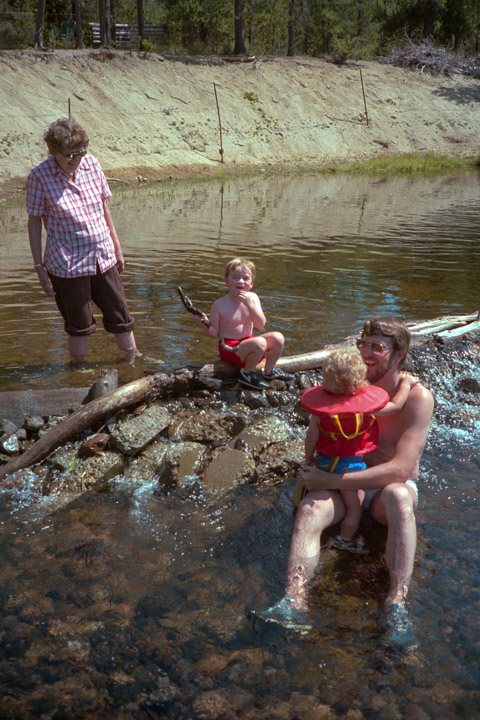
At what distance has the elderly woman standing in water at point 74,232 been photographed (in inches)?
209

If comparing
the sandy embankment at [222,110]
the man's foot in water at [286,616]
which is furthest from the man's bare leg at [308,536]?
the sandy embankment at [222,110]

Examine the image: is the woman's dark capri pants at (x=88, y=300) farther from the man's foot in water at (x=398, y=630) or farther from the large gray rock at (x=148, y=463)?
the man's foot in water at (x=398, y=630)

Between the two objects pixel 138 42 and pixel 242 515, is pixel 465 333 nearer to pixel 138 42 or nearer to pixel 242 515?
pixel 242 515

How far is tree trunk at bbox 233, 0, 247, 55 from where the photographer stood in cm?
3425

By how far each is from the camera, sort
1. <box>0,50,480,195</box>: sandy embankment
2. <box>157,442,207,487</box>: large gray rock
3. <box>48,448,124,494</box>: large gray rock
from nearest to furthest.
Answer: <box>48,448,124,494</box>: large gray rock < <box>157,442,207,487</box>: large gray rock < <box>0,50,480,195</box>: sandy embankment

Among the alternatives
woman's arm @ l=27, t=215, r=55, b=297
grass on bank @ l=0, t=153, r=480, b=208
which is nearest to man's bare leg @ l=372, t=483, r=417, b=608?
woman's arm @ l=27, t=215, r=55, b=297

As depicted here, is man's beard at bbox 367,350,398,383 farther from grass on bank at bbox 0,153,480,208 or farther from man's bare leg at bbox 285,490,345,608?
grass on bank at bbox 0,153,480,208

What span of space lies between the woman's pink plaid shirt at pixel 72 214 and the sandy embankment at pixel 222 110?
17.3m

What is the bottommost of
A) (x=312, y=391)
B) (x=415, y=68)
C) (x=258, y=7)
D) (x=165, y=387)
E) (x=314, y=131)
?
(x=165, y=387)

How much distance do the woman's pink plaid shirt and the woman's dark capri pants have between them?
116mm

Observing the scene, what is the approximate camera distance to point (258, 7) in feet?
128

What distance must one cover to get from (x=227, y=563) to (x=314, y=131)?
32.9 meters

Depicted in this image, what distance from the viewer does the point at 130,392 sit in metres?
5.35

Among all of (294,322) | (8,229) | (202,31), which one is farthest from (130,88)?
(294,322)
